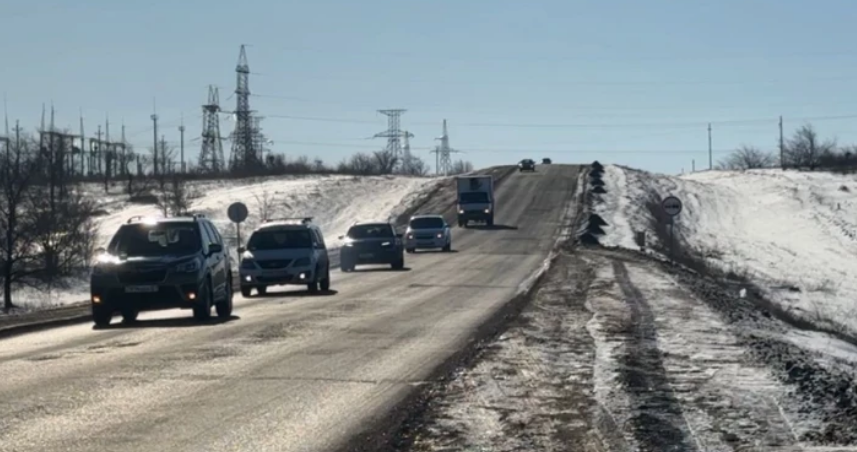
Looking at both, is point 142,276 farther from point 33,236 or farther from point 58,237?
point 58,237

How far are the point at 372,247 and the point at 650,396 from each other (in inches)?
1420

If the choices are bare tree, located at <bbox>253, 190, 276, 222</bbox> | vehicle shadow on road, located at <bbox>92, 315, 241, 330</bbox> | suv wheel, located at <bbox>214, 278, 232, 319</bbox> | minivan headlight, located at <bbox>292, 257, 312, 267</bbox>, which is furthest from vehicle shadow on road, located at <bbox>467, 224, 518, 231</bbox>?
vehicle shadow on road, located at <bbox>92, 315, 241, 330</bbox>

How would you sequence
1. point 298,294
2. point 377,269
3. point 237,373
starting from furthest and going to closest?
point 377,269, point 298,294, point 237,373

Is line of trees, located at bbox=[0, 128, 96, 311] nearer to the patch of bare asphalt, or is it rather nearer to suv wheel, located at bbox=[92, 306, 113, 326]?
suv wheel, located at bbox=[92, 306, 113, 326]

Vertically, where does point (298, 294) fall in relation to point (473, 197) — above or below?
below

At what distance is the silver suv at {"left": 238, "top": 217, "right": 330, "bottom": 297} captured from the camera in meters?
34.5

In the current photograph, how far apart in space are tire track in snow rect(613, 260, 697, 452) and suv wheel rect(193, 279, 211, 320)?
7.30 m

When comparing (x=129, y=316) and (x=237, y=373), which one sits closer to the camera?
(x=237, y=373)

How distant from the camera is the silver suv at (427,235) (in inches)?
2470

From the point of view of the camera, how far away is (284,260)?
113ft

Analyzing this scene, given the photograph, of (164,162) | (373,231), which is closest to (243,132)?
(164,162)

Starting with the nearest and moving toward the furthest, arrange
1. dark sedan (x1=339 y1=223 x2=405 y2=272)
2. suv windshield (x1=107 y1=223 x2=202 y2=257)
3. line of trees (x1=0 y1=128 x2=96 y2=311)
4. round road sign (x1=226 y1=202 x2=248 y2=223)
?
1. suv windshield (x1=107 y1=223 x2=202 y2=257)
2. round road sign (x1=226 y1=202 x2=248 y2=223)
3. dark sedan (x1=339 y1=223 x2=405 y2=272)
4. line of trees (x1=0 y1=128 x2=96 y2=311)

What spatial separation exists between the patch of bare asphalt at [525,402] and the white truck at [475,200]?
197ft

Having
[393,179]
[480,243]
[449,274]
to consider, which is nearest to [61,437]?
[449,274]
